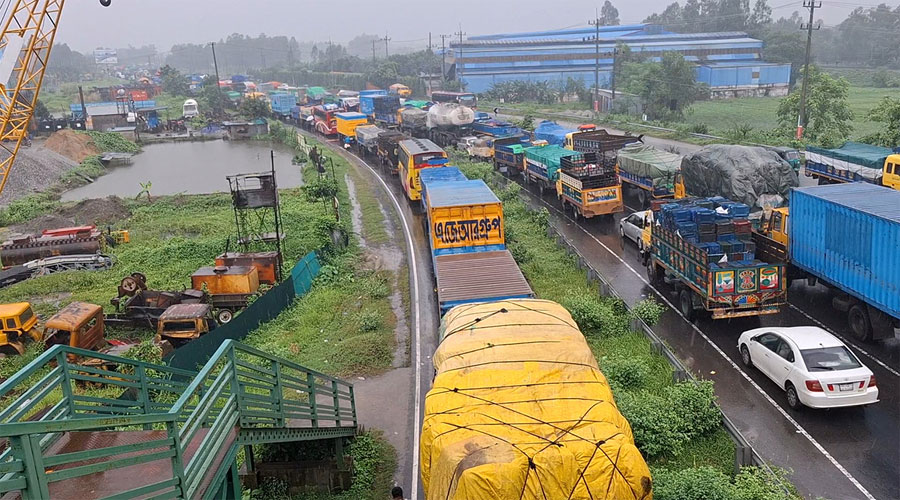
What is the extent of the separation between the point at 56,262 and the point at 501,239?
1921 centimetres

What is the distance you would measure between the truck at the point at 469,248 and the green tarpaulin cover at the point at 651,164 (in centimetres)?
922

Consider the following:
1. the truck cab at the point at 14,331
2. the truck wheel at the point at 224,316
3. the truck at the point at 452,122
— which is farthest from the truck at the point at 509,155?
the truck cab at the point at 14,331

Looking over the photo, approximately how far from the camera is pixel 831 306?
58.5 ft

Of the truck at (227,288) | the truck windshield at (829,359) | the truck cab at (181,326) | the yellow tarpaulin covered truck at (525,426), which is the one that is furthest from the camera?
the truck at (227,288)

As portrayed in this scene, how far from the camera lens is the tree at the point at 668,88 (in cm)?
6494

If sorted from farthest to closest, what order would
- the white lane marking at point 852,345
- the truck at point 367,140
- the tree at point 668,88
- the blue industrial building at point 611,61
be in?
the blue industrial building at point 611,61
the tree at point 668,88
the truck at point 367,140
the white lane marking at point 852,345

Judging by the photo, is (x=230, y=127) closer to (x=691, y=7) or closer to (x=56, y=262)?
(x=56, y=262)

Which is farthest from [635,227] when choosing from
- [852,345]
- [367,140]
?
[367,140]

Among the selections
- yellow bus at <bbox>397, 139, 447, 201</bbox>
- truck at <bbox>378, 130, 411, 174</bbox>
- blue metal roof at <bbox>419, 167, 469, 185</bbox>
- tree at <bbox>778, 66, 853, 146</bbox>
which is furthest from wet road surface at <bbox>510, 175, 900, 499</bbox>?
tree at <bbox>778, 66, 853, 146</bbox>

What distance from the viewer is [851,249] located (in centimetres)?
1579

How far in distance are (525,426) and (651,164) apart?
24198 millimetres

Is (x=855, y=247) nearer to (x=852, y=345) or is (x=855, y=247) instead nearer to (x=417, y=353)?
(x=852, y=345)

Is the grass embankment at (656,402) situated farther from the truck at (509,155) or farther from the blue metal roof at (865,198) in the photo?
the truck at (509,155)

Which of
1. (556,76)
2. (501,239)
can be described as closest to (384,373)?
(501,239)
